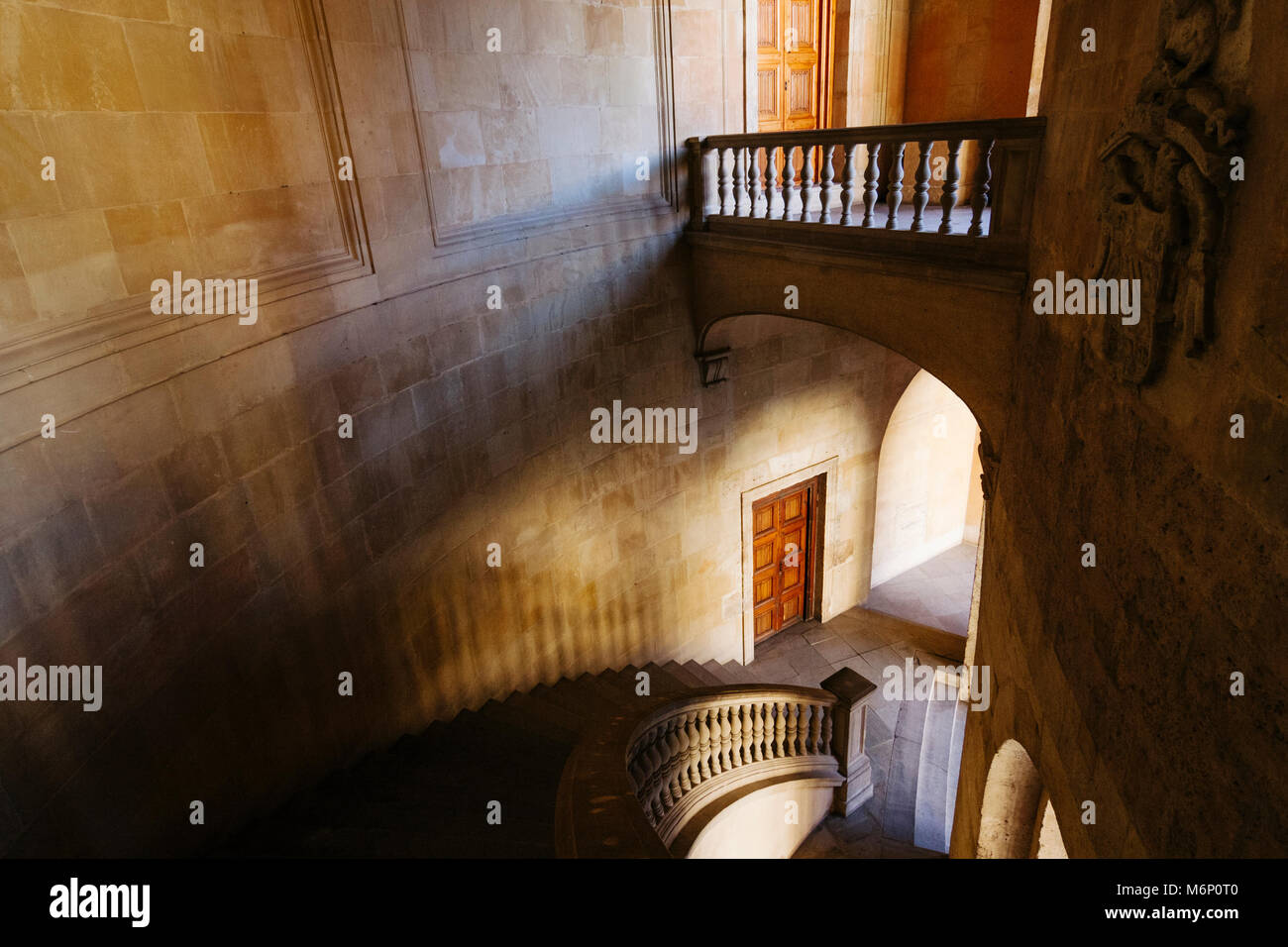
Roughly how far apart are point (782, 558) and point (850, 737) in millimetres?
3393

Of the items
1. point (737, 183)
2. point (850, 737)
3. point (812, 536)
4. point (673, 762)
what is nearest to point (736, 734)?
point (673, 762)

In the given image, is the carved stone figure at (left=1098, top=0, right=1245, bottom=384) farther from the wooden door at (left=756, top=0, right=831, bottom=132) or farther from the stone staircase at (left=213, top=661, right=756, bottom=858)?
the wooden door at (left=756, top=0, right=831, bottom=132)

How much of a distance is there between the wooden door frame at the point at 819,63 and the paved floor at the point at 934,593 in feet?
21.1

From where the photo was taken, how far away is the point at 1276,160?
177 cm

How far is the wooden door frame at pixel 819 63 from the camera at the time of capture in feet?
23.8

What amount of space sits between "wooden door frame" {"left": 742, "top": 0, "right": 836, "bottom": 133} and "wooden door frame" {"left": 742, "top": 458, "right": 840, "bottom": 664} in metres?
4.08

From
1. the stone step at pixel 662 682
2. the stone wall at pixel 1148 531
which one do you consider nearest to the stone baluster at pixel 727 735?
the stone step at pixel 662 682

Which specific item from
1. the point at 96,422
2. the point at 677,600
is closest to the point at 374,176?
the point at 96,422

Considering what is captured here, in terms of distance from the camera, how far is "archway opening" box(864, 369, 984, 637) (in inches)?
412

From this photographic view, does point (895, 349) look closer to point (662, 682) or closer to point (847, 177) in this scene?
point (847, 177)

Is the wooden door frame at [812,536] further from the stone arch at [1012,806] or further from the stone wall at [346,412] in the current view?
the stone arch at [1012,806]

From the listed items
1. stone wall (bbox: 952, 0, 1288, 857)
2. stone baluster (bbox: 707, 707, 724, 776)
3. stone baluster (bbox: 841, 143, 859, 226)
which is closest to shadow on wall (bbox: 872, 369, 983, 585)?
stone baluster (bbox: 841, 143, 859, 226)

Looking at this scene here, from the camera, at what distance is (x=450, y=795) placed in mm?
4676
